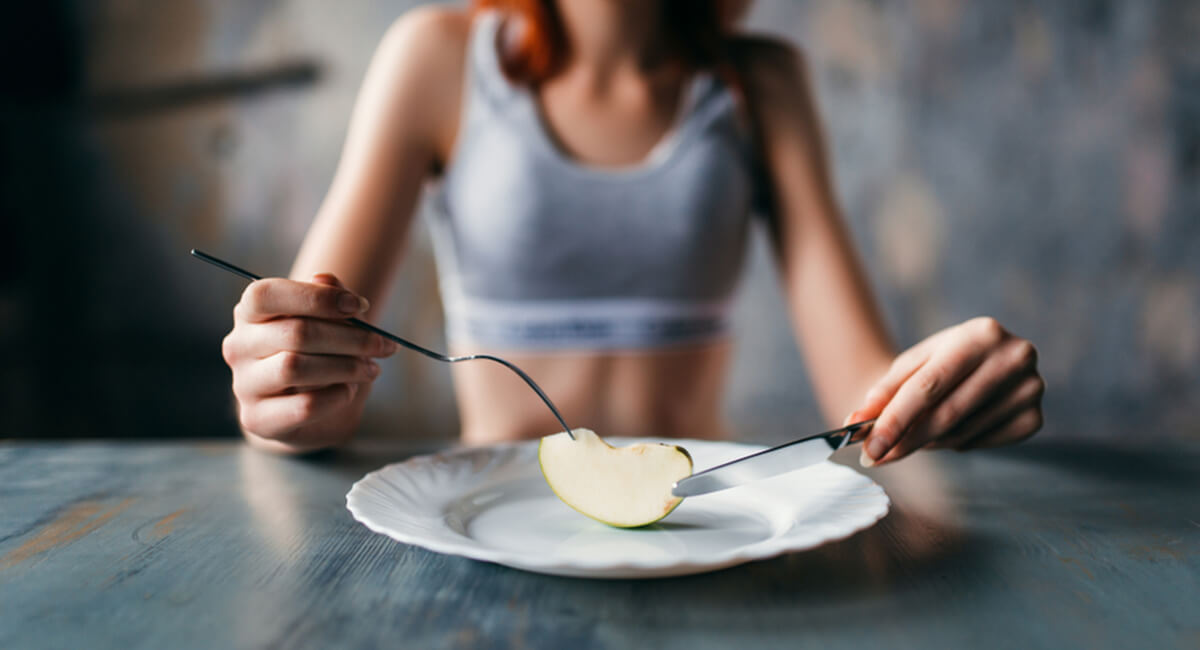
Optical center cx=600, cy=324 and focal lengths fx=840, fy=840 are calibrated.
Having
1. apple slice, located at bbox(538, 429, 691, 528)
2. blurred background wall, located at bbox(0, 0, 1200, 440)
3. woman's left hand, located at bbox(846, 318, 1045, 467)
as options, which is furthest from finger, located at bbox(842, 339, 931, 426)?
blurred background wall, located at bbox(0, 0, 1200, 440)

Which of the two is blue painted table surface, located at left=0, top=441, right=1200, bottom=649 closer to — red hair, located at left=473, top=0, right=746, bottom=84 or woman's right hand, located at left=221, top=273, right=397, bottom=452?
woman's right hand, located at left=221, top=273, right=397, bottom=452

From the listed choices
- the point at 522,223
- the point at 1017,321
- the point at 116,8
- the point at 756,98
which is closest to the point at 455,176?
the point at 522,223

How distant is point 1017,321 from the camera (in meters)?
2.22

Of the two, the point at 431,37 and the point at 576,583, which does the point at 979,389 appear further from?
the point at 431,37

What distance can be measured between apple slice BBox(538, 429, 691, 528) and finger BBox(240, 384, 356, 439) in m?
0.16

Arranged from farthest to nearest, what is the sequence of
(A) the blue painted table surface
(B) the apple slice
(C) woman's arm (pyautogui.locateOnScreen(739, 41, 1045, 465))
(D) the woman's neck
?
(D) the woman's neck, (C) woman's arm (pyautogui.locateOnScreen(739, 41, 1045, 465)), (B) the apple slice, (A) the blue painted table surface

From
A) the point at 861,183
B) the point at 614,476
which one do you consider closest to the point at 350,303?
the point at 614,476

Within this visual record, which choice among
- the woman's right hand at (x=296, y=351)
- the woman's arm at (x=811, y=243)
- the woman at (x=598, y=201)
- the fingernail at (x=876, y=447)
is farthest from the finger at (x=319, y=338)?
the woman's arm at (x=811, y=243)

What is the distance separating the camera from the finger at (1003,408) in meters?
0.68

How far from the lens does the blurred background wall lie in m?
2.15

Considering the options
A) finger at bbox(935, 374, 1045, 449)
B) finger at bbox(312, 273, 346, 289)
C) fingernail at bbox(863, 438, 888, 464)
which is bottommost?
finger at bbox(935, 374, 1045, 449)

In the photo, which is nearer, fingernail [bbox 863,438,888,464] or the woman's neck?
fingernail [bbox 863,438,888,464]

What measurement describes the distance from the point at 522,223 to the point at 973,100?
63.0 inches

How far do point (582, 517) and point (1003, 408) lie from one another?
371 mm
